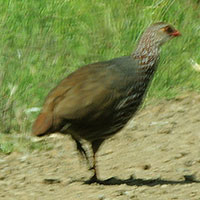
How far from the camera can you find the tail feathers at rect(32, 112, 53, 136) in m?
6.49

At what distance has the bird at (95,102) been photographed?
258 inches

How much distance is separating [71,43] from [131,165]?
2.71 meters

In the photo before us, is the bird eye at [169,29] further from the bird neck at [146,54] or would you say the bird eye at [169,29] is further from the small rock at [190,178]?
the small rock at [190,178]

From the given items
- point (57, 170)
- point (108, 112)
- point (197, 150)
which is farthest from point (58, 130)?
point (197, 150)

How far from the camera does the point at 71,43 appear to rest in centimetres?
964

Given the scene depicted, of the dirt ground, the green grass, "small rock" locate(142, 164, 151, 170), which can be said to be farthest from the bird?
the green grass

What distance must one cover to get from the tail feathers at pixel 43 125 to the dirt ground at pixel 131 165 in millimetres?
560

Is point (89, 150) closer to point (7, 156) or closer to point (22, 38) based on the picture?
point (7, 156)

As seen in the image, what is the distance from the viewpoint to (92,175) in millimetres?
7180

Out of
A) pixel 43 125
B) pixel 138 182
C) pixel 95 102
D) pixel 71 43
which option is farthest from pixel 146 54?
pixel 71 43

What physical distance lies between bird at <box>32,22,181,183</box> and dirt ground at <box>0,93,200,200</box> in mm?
327

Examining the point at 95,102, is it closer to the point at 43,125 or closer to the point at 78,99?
the point at 78,99

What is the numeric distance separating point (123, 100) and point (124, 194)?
0.81 meters

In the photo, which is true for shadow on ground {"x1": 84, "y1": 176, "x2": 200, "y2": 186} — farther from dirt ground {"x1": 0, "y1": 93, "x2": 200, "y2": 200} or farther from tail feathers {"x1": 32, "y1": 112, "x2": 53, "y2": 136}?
tail feathers {"x1": 32, "y1": 112, "x2": 53, "y2": 136}
